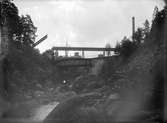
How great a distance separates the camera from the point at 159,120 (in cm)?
674

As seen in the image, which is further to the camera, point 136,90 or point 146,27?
point 146,27

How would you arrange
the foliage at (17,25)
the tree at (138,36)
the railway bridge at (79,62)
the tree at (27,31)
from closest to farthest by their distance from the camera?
the foliage at (17,25), the tree at (27,31), the railway bridge at (79,62), the tree at (138,36)

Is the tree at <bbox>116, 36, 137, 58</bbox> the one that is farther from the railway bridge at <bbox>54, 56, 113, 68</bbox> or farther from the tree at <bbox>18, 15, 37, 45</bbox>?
the tree at <bbox>18, 15, 37, 45</bbox>

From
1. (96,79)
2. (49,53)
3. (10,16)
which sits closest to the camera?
(10,16)

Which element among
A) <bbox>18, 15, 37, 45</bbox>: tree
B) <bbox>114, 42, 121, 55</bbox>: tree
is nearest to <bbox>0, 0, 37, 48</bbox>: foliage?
<bbox>18, 15, 37, 45</bbox>: tree

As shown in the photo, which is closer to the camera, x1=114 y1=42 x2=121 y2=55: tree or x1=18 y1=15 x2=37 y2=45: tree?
x1=18 y1=15 x2=37 y2=45: tree

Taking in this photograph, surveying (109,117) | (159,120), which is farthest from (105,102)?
(159,120)

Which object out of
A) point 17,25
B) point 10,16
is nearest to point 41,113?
point 17,25

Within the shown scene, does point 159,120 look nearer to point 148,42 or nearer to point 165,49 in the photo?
point 165,49

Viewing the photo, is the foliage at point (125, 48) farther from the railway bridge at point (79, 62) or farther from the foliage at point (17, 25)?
the foliage at point (17, 25)

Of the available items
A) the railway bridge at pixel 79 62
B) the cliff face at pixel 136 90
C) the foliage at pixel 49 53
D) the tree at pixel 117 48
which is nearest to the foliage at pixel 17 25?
the foliage at pixel 49 53

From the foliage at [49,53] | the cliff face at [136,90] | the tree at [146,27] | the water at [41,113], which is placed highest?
the tree at [146,27]

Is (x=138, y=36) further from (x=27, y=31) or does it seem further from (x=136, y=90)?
(x=27, y=31)

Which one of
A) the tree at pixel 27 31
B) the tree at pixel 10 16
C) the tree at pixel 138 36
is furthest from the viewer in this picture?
the tree at pixel 138 36
